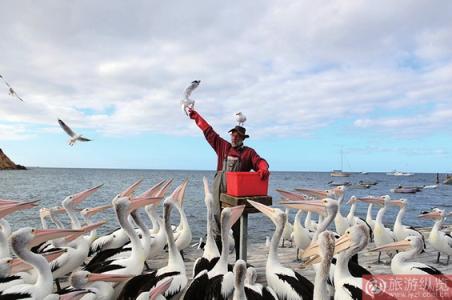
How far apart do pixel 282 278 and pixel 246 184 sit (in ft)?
3.61

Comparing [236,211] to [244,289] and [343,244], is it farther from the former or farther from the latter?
[343,244]

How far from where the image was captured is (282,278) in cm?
401

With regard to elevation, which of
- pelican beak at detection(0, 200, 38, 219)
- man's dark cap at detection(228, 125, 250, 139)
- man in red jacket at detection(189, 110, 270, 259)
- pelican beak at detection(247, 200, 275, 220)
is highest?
man's dark cap at detection(228, 125, 250, 139)

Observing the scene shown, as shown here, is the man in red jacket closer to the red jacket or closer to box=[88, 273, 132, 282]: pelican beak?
the red jacket

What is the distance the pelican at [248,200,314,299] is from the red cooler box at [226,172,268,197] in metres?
0.18

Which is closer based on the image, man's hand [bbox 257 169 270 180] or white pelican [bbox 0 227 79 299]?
white pelican [bbox 0 227 79 299]

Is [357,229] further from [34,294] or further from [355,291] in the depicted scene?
[34,294]

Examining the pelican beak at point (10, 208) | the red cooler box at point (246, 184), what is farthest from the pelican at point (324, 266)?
the pelican beak at point (10, 208)

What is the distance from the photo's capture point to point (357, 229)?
3.87 meters

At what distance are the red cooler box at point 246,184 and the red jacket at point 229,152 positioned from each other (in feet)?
1.40

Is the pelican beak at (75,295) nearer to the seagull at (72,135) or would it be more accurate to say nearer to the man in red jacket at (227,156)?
the man in red jacket at (227,156)

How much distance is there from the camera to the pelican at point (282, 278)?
12.3 ft

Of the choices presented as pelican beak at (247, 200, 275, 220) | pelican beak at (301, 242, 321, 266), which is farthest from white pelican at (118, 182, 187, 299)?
pelican beak at (301, 242, 321, 266)

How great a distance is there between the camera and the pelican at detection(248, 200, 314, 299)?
3758 millimetres
